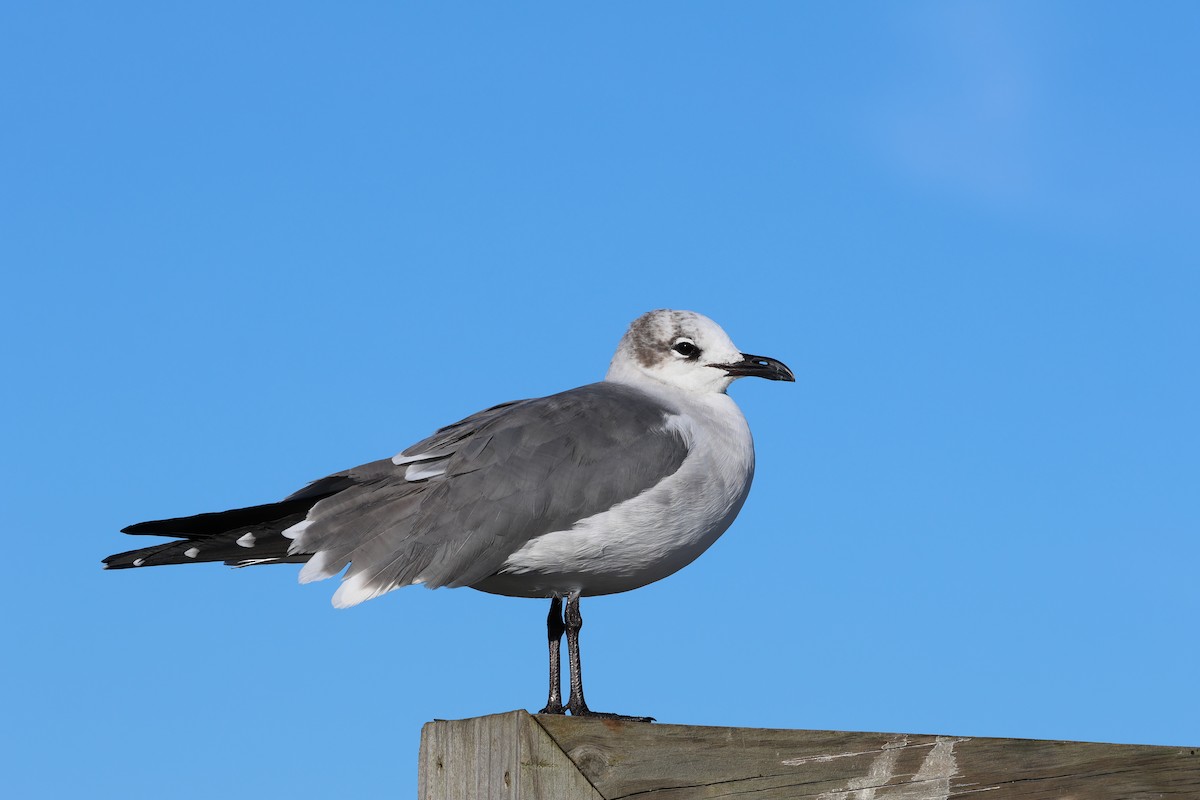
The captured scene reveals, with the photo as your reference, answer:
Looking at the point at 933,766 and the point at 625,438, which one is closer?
the point at 933,766

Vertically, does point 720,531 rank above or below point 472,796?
above

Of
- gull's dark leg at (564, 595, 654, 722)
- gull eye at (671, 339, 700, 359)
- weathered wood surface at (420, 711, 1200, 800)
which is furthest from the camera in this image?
gull eye at (671, 339, 700, 359)

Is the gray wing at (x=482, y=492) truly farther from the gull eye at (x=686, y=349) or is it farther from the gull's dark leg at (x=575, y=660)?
the gull eye at (x=686, y=349)

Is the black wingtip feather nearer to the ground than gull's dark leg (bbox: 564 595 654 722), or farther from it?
farther from it

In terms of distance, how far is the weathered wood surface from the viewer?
3840mm

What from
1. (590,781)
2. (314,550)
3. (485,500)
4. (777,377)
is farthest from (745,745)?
(777,377)

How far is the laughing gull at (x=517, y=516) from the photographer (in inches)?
201

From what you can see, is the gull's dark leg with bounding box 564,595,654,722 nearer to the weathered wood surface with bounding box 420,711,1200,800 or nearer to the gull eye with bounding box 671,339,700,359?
the weathered wood surface with bounding box 420,711,1200,800

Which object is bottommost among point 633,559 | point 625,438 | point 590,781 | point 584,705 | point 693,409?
point 590,781

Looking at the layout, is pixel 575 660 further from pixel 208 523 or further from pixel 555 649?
pixel 208 523

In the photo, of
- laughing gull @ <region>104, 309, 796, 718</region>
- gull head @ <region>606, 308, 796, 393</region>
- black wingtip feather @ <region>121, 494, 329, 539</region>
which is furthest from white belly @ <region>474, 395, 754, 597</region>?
black wingtip feather @ <region>121, 494, 329, 539</region>

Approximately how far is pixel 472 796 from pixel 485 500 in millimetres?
1414

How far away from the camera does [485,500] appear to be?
5.18m

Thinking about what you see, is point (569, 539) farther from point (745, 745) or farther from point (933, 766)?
point (933, 766)
